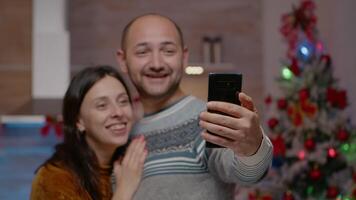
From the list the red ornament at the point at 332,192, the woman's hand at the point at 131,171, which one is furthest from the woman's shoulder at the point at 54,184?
the red ornament at the point at 332,192

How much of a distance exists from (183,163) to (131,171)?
0.62ft

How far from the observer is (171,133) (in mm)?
1349

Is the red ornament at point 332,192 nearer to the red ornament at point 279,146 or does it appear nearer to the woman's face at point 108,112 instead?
the red ornament at point 279,146

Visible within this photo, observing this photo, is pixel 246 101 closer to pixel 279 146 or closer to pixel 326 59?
pixel 279 146

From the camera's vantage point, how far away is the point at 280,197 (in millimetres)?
3287

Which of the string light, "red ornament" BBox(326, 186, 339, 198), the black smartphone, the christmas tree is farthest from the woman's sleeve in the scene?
the string light

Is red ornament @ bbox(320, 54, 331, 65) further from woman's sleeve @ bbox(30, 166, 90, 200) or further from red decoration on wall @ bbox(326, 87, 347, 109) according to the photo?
woman's sleeve @ bbox(30, 166, 90, 200)

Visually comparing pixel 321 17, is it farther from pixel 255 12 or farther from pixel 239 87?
pixel 239 87

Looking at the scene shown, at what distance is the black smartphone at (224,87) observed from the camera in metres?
1.04

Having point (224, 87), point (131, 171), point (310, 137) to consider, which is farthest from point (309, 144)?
point (224, 87)

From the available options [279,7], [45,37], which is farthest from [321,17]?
[45,37]

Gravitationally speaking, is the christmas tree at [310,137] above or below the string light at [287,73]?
below

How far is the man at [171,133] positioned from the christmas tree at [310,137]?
5.36 feet

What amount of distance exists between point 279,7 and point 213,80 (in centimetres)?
407
